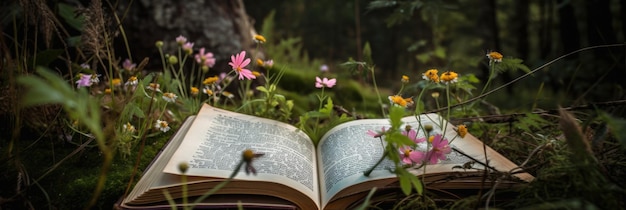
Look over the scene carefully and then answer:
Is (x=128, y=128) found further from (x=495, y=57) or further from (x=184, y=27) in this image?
(x=184, y=27)

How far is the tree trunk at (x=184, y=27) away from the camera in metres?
2.19

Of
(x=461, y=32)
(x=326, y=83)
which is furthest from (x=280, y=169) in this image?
(x=461, y=32)

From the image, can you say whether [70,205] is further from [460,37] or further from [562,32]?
[460,37]

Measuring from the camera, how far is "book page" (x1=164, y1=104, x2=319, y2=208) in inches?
39.2

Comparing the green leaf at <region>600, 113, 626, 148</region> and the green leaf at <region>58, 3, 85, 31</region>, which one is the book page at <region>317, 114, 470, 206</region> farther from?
the green leaf at <region>58, 3, 85, 31</region>

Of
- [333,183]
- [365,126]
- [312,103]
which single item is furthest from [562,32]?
[333,183]

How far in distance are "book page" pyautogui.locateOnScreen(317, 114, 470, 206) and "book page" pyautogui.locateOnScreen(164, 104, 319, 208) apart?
0.12 ft

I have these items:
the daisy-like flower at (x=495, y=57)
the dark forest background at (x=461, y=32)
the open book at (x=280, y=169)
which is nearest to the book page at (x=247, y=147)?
the open book at (x=280, y=169)

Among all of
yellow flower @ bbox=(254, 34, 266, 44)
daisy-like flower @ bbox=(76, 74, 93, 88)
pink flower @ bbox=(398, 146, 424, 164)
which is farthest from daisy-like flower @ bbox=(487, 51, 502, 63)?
daisy-like flower @ bbox=(76, 74, 93, 88)

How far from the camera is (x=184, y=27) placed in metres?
2.26

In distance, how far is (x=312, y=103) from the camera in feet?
7.50

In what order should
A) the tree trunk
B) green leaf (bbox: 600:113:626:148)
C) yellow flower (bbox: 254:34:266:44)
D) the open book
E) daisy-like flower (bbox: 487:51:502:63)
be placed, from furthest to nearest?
1. the tree trunk
2. yellow flower (bbox: 254:34:266:44)
3. daisy-like flower (bbox: 487:51:502:63)
4. the open book
5. green leaf (bbox: 600:113:626:148)

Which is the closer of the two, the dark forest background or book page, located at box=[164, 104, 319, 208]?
book page, located at box=[164, 104, 319, 208]

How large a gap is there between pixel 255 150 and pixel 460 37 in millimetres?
7163
